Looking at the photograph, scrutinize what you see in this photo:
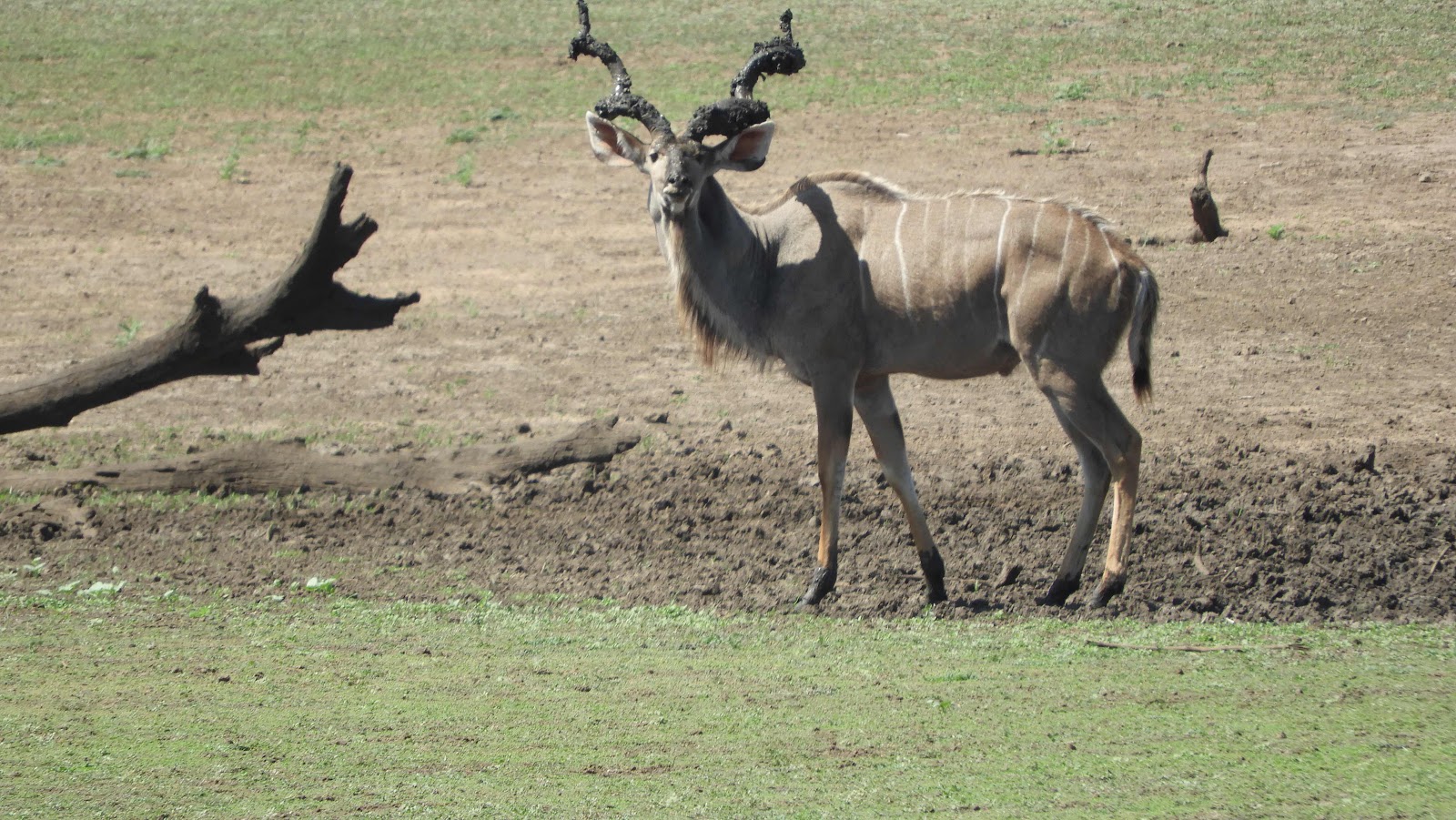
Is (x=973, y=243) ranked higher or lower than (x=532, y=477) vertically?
higher

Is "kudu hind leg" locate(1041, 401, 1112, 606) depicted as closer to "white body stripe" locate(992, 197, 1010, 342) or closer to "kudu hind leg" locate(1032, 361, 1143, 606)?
"kudu hind leg" locate(1032, 361, 1143, 606)

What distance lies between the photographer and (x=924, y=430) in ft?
32.9

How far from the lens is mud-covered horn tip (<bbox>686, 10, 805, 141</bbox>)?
7.33 meters

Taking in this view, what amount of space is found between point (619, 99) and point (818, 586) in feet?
7.54

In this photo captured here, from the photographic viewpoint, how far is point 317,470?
8.92 m

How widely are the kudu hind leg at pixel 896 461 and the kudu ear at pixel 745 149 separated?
3.52 feet

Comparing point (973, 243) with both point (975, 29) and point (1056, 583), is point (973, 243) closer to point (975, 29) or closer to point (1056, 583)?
point (1056, 583)

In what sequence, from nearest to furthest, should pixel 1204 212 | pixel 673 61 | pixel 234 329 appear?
1. pixel 234 329
2. pixel 1204 212
3. pixel 673 61

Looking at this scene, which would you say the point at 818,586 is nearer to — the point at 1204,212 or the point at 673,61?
the point at 1204,212

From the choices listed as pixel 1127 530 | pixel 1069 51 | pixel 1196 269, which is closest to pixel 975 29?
pixel 1069 51

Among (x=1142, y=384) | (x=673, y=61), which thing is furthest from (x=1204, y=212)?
(x=673, y=61)

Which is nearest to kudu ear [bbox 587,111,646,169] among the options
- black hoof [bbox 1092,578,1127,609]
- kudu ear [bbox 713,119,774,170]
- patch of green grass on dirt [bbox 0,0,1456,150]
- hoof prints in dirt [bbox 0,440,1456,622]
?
kudu ear [bbox 713,119,774,170]

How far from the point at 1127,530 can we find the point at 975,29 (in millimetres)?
12885

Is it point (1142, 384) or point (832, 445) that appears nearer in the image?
point (1142, 384)
